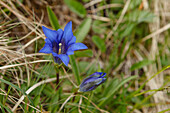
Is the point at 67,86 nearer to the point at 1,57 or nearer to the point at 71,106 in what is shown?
the point at 71,106

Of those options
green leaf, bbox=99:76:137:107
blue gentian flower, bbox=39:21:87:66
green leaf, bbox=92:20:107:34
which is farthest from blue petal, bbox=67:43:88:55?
green leaf, bbox=92:20:107:34

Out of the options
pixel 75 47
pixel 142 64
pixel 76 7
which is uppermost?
pixel 76 7

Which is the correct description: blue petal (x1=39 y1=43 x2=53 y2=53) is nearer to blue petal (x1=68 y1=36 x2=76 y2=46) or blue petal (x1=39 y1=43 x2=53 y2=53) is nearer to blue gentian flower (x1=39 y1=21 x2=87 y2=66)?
blue gentian flower (x1=39 y1=21 x2=87 y2=66)

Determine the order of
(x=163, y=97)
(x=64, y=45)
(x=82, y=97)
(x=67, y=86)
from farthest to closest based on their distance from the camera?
1. (x=163, y=97)
2. (x=67, y=86)
3. (x=82, y=97)
4. (x=64, y=45)

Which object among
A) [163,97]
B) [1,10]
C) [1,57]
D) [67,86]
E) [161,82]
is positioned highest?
[1,10]

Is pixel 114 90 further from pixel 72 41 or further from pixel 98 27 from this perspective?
pixel 98 27

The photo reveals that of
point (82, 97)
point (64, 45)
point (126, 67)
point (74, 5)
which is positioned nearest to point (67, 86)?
point (82, 97)

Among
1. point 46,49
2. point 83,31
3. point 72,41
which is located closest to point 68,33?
point 72,41

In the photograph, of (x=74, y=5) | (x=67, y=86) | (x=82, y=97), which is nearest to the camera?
(x=82, y=97)

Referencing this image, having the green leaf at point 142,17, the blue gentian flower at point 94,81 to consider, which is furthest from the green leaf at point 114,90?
the green leaf at point 142,17
